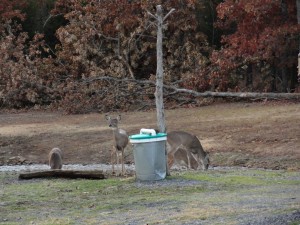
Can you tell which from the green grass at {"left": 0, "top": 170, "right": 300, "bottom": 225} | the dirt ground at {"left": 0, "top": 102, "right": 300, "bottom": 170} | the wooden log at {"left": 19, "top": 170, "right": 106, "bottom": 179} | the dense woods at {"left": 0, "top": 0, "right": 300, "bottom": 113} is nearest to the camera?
the green grass at {"left": 0, "top": 170, "right": 300, "bottom": 225}

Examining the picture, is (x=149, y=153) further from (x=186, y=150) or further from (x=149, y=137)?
(x=186, y=150)

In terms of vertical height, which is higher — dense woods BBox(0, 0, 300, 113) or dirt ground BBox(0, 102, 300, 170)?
dense woods BBox(0, 0, 300, 113)

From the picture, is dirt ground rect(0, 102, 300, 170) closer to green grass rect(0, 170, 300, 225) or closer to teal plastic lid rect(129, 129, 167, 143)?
green grass rect(0, 170, 300, 225)

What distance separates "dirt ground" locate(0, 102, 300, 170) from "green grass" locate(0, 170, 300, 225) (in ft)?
14.3

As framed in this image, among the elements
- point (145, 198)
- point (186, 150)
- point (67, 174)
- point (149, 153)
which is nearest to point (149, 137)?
point (149, 153)

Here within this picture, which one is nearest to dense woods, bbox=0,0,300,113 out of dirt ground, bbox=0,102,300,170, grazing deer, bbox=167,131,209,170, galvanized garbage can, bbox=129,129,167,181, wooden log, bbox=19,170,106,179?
dirt ground, bbox=0,102,300,170

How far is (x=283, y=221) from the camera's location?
32.8 ft

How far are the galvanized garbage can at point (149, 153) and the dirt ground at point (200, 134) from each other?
4.98 m

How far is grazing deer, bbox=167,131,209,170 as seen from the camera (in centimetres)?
2064

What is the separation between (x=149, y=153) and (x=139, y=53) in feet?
66.1

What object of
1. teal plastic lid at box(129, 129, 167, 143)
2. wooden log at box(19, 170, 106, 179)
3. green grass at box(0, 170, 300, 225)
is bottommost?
wooden log at box(19, 170, 106, 179)

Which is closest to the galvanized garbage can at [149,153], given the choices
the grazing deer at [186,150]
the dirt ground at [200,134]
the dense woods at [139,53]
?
the grazing deer at [186,150]

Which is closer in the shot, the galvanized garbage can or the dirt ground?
the galvanized garbage can

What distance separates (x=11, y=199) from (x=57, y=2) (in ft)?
75.4
